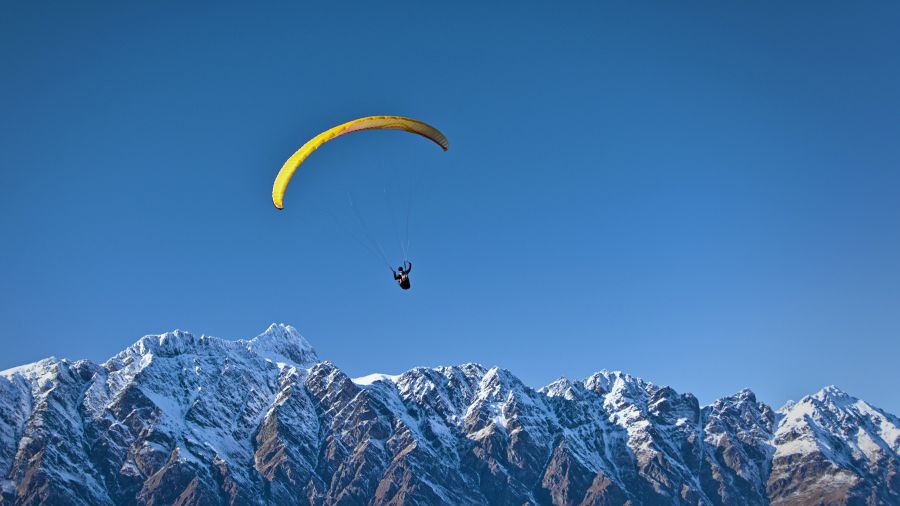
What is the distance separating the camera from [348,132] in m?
77.8

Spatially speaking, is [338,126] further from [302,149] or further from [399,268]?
[399,268]

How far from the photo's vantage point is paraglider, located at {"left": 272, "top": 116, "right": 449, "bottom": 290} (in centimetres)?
7750

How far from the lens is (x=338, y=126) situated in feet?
254

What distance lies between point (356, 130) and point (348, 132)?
707 mm

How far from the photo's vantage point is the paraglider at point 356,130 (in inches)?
3051

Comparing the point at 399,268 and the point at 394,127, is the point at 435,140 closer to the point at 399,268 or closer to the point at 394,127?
the point at 394,127

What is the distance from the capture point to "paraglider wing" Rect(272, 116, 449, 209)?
77.4 metres

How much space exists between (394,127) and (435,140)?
391 centimetres

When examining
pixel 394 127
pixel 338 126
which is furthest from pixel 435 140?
pixel 338 126

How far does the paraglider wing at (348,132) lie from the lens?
77.4 m

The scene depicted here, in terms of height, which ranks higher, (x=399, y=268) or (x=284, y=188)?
(x=284, y=188)

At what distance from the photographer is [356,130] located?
255ft

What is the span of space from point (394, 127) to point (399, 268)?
12404 millimetres

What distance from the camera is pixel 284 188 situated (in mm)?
80438
